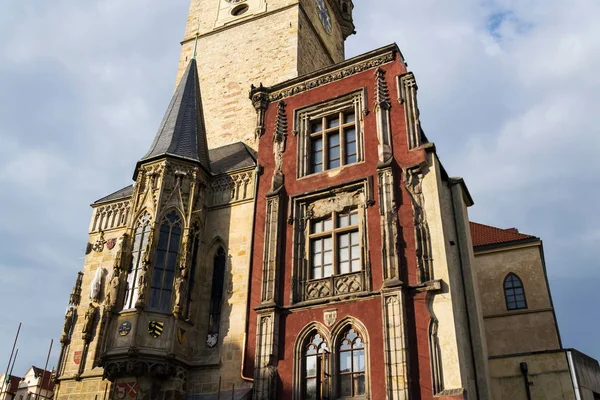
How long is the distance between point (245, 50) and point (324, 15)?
6380 mm

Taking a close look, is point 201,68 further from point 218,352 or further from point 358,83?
point 218,352

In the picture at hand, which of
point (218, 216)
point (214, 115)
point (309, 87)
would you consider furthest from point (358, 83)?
point (214, 115)

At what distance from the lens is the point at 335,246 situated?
1512 centimetres

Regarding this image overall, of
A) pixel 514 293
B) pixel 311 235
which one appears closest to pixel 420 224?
pixel 311 235

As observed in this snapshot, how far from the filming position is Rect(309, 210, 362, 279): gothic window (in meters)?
14.9

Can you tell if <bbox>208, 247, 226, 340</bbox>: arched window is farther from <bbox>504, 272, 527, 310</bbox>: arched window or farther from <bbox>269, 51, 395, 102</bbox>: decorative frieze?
<bbox>504, 272, 527, 310</bbox>: arched window

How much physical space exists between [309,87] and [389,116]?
10.5 ft

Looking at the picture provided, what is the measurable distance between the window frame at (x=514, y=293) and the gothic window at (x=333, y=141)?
9.17 metres

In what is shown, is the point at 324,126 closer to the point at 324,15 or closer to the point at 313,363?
the point at 313,363

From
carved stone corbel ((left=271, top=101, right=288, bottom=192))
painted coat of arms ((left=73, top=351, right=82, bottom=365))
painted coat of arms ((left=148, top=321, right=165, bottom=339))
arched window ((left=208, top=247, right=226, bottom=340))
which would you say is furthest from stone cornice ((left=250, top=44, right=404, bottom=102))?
painted coat of arms ((left=73, top=351, right=82, bottom=365))

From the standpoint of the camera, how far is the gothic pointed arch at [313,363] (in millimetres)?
13297

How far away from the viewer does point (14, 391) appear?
105 ft

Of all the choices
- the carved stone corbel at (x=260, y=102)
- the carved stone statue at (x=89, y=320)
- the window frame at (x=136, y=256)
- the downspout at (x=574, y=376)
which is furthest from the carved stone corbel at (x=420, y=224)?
the carved stone statue at (x=89, y=320)

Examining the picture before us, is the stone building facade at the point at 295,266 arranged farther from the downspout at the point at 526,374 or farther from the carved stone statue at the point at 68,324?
the downspout at the point at 526,374
